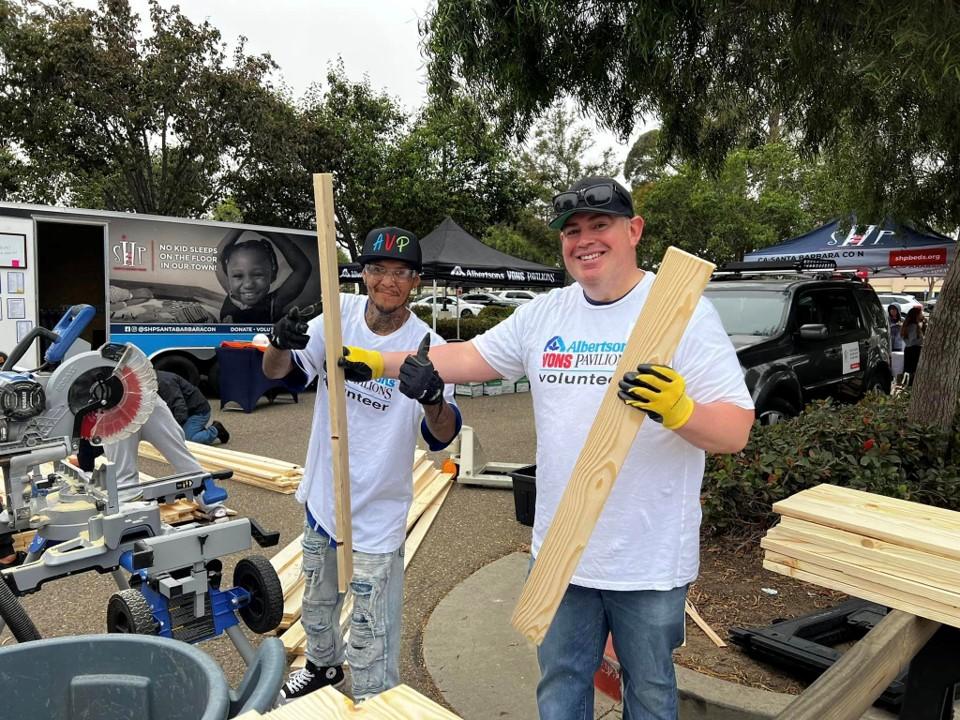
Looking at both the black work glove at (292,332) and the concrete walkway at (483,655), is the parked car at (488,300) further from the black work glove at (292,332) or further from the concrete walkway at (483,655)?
the black work glove at (292,332)

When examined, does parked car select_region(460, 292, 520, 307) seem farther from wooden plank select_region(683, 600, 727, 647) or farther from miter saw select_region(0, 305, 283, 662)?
miter saw select_region(0, 305, 283, 662)

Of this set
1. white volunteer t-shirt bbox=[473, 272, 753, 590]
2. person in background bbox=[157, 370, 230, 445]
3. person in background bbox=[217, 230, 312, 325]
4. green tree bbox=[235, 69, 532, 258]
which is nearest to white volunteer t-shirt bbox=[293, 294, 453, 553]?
white volunteer t-shirt bbox=[473, 272, 753, 590]

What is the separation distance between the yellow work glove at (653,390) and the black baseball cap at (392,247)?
135 cm

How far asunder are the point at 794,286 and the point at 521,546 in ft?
16.0

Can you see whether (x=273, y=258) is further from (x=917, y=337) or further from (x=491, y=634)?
(x=917, y=337)

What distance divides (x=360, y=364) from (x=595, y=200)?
38.6 inches

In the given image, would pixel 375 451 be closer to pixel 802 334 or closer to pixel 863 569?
pixel 863 569

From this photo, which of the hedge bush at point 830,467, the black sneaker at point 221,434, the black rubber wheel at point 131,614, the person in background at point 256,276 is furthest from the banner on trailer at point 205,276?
the black rubber wheel at point 131,614

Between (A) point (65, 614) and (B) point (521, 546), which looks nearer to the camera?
(A) point (65, 614)

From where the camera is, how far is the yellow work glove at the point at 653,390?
1.67 m

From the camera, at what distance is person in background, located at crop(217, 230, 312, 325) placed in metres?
12.0

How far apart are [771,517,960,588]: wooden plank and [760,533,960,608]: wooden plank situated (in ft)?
0.04

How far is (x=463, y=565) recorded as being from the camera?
506 cm

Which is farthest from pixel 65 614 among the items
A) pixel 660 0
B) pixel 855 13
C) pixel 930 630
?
pixel 855 13
